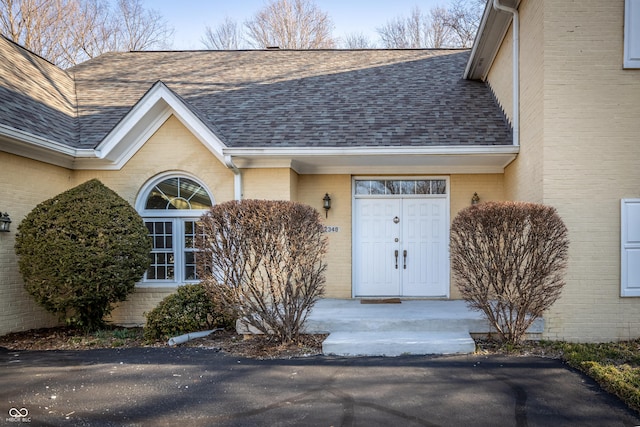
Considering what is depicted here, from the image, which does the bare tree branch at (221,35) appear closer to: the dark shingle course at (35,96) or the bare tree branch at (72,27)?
the bare tree branch at (72,27)

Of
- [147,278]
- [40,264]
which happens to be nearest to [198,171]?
[147,278]

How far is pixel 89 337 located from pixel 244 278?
3.30 meters

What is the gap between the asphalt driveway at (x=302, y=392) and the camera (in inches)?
177

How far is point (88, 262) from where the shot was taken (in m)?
7.71

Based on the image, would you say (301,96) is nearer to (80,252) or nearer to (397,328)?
(80,252)

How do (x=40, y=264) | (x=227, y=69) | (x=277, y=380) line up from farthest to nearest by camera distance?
(x=227, y=69)
(x=40, y=264)
(x=277, y=380)

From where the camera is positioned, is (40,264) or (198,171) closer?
(40,264)

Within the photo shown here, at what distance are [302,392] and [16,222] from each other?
626cm

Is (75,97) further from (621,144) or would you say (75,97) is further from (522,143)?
(621,144)

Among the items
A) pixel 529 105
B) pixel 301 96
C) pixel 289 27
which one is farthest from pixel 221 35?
pixel 529 105

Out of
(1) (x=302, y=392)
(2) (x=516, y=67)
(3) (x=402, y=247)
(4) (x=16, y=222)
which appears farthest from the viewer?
(3) (x=402, y=247)

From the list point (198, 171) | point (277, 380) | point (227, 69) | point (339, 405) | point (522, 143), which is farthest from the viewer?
point (227, 69)

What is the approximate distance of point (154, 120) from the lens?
29.7 ft

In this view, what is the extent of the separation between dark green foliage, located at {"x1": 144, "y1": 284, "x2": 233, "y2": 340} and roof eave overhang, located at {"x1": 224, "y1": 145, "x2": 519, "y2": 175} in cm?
266
